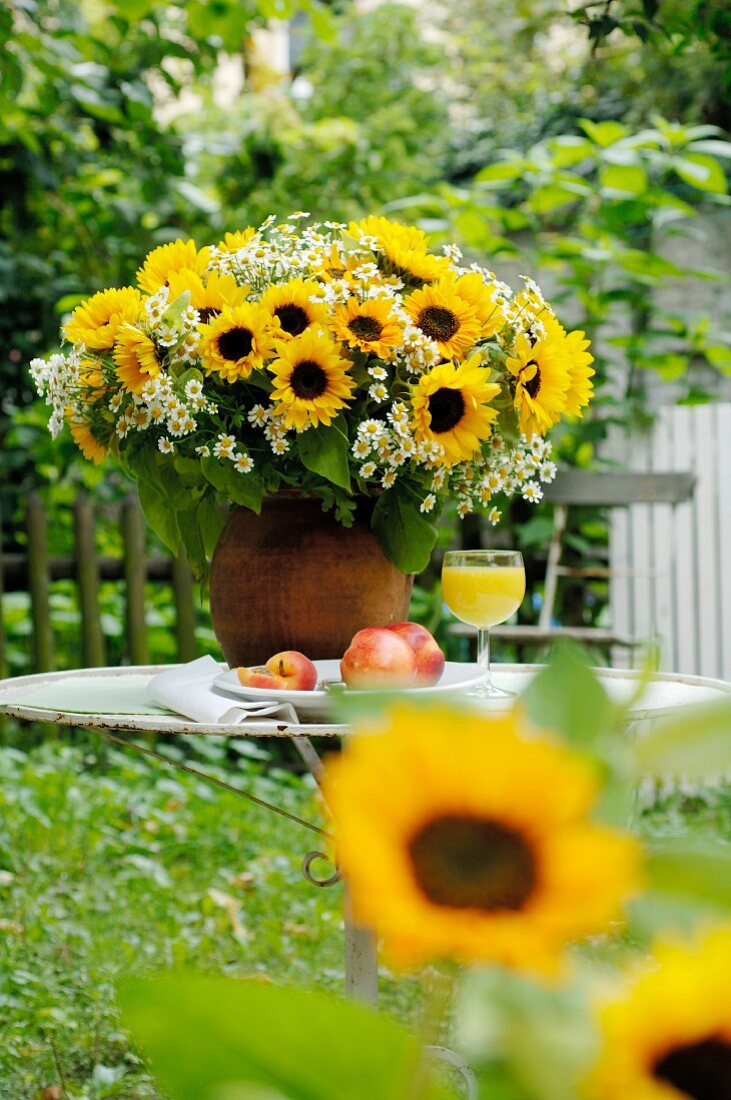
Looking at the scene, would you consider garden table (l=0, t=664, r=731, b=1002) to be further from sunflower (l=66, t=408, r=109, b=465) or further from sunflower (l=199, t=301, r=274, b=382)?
sunflower (l=199, t=301, r=274, b=382)

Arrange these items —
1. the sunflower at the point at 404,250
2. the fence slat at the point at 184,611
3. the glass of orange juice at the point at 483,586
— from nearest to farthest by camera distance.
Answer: the sunflower at the point at 404,250, the glass of orange juice at the point at 483,586, the fence slat at the point at 184,611

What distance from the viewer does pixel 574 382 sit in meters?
1.56

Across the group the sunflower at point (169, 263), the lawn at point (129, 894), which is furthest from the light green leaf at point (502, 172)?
the sunflower at point (169, 263)

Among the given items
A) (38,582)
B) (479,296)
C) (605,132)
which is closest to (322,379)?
(479,296)

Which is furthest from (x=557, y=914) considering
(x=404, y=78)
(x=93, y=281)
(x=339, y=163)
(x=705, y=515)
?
(x=404, y=78)

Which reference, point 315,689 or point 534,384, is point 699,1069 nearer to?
point 315,689

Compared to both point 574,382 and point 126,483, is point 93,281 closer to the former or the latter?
point 126,483

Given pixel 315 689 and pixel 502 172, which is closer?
pixel 315 689

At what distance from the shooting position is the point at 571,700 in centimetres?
18

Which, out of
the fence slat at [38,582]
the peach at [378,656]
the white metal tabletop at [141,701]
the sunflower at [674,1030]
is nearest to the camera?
the sunflower at [674,1030]

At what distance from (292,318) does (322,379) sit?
9 cm

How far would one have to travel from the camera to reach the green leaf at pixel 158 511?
5.17 feet

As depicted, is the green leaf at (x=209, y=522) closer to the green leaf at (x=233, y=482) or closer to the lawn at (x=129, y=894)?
the green leaf at (x=233, y=482)

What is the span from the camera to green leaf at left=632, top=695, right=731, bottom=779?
0.16m
